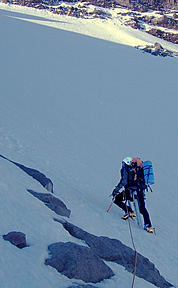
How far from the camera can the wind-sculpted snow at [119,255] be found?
433 centimetres

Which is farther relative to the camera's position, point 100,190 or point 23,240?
point 100,190

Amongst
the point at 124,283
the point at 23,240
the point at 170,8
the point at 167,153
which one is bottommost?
the point at 167,153

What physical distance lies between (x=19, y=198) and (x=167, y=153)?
8.28 m

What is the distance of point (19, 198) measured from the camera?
482 cm

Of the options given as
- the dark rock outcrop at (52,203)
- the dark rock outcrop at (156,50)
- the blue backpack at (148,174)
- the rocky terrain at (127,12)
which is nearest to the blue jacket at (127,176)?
the blue backpack at (148,174)

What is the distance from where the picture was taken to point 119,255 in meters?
4.47

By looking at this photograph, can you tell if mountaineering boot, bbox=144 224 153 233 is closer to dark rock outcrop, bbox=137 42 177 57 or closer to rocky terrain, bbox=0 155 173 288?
rocky terrain, bbox=0 155 173 288

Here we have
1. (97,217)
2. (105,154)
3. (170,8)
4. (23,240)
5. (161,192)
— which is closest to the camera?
(23,240)

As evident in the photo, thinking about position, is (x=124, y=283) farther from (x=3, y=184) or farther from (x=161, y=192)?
(x=161, y=192)

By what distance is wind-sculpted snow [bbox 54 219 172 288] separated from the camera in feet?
14.2

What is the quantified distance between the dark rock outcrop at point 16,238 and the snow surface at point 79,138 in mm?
80

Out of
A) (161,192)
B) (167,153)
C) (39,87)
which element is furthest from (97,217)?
(39,87)

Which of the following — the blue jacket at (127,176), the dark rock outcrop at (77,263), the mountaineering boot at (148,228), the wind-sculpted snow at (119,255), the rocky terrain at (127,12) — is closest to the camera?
the dark rock outcrop at (77,263)

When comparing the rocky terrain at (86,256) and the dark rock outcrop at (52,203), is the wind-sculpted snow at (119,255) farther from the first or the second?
the dark rock outcrop at (52,203)
